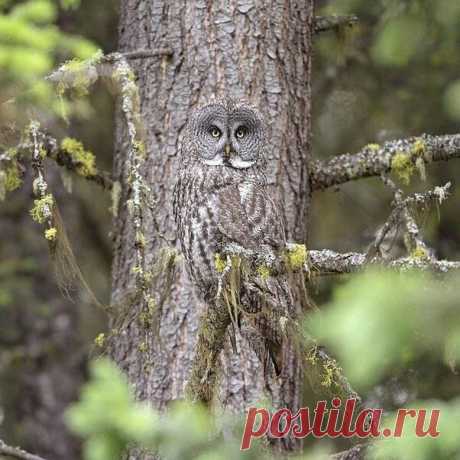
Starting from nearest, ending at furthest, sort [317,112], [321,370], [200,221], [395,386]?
[321,370] → [200,221] → [395,386] → [317,112]

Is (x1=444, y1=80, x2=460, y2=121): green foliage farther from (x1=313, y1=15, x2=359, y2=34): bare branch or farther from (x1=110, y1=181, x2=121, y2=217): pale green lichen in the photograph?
(x1=110, y1=181, x2=121, y2=217): pale green lichen

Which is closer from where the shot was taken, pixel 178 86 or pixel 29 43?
pixel 29 43

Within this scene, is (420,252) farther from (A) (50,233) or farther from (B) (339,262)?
(A) (50,233)

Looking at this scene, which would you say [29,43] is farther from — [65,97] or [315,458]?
[315,458]

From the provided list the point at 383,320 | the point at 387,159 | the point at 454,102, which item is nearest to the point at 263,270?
the point at 454,102

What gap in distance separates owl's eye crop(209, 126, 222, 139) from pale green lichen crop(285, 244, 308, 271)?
1229 millimetres

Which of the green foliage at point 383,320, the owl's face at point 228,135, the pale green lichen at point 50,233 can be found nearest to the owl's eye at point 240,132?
the owl's face at point 228,135

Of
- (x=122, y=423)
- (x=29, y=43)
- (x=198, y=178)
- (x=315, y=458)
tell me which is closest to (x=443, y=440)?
(x=315, y=458)

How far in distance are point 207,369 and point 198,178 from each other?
4.01 feet

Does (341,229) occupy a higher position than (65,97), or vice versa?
(65,97)

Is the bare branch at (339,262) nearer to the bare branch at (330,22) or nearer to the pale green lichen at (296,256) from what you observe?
the pale green lichen at (296,256)

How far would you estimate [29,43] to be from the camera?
10.9ft

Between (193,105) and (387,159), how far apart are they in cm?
106

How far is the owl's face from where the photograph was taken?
15.0 ft
